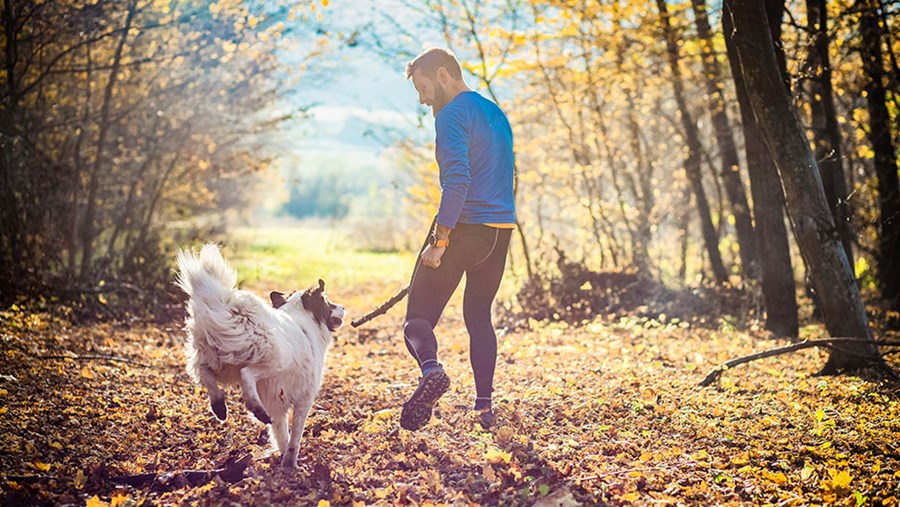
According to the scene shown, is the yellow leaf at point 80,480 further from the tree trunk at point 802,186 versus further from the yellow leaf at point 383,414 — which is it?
the tree trunk at point 802,186

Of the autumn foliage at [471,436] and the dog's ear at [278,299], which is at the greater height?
the dog's ear at [278,299]

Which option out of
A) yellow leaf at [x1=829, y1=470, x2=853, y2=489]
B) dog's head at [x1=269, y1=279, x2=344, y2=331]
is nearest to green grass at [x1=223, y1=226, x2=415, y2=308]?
dog's head at [x1=269, y1=279, x2=344, y2=331]

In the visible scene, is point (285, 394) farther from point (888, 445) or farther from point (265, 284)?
point (265, 284)

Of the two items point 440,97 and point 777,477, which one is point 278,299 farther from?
point 777,477

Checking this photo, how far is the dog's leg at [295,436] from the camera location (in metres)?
4.44

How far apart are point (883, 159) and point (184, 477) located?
1130 cm

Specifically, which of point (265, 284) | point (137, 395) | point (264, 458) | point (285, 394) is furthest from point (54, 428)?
point (265, 284)

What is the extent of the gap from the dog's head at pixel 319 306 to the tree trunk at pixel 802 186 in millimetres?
4423

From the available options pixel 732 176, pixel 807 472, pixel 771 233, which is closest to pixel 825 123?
pixel 732 176

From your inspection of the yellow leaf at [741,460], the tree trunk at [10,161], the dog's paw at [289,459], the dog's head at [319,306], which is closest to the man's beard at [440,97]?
the dog's head at [319,306]

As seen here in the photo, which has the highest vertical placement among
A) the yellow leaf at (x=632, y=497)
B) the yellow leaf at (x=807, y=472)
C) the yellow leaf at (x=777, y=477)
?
the yellow leaf at (x=807, y=472)

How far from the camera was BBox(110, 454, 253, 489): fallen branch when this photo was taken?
4.09 m

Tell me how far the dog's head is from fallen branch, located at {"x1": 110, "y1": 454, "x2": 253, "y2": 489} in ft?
3.78

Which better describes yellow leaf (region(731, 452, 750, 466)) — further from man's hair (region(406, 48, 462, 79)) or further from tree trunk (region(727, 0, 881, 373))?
man's hair (region(406, 48, 462, 79))
